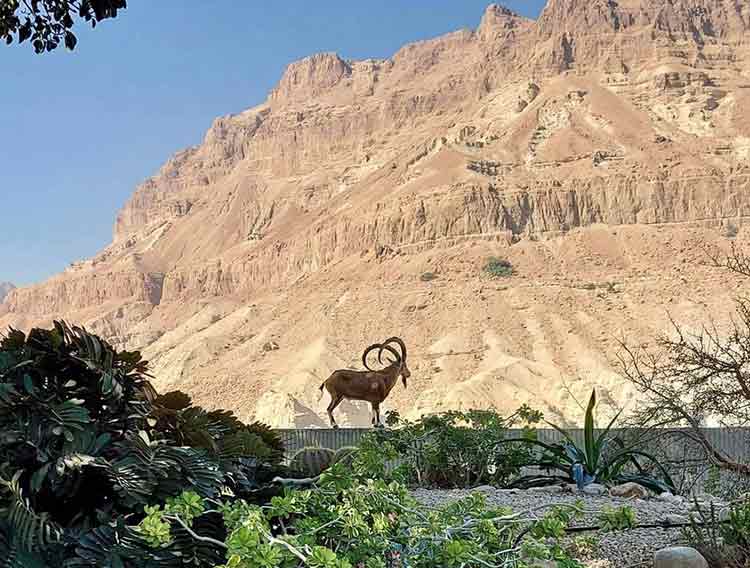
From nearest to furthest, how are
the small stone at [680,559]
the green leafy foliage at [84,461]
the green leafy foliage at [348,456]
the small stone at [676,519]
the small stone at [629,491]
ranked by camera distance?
the green leafy foliage at [84,461] < the small stone at [680,559] < the small stone at [676,519] < the green leafy foliage at [348,456] < the small stone at [629,491]

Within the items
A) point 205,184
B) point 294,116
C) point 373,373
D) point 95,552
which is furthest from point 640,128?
point 95,552

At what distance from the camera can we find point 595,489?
6.18 meters

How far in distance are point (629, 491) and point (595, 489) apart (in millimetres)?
291

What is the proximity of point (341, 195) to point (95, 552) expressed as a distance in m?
76.1

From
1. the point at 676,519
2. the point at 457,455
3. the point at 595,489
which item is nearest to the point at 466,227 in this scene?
the point at 457,455

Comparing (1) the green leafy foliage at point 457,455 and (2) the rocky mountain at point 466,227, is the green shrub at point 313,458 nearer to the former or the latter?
(1) the green leafy foliage at point 457,455

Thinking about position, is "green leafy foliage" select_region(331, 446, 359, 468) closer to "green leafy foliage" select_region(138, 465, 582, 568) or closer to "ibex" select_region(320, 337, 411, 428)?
"green leafy foliage" select_region(138, 465, 582, 568)

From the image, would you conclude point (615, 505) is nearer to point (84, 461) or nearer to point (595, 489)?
point (595, 489)

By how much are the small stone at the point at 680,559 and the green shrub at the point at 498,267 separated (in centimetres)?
5236

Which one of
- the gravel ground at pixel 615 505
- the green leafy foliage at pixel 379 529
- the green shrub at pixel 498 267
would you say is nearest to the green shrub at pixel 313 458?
the gravel ground at pixel 615 505

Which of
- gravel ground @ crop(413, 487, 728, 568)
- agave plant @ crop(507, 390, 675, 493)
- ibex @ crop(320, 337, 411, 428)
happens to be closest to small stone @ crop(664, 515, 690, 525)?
gravel ground @ crop(413, 487, 728, 568)

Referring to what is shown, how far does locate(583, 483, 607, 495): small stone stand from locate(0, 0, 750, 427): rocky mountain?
3065 cm

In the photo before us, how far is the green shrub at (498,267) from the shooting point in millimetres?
56156

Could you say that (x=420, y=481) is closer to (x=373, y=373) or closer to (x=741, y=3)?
(x=373, y=373)
